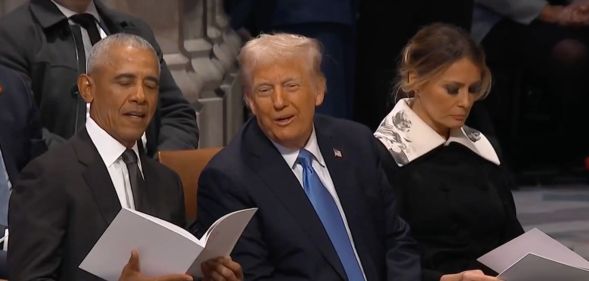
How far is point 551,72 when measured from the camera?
7574 millimetres

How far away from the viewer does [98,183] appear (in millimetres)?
3590

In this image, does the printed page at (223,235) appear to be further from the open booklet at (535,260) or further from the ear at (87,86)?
the open booklet at (535,260)

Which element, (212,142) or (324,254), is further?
(212,142)

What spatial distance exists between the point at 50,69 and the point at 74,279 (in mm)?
1262

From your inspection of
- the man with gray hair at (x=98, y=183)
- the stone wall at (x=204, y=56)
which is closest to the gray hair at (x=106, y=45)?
the man with gray hair at (x=98, y=183)

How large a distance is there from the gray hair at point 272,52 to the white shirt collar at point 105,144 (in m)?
0.52

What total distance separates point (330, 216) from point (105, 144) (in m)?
0.74

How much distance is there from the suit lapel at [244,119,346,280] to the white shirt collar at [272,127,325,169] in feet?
0.11

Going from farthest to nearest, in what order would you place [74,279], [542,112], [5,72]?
1. [542,112]
2. [5,72]
3. [74,279]

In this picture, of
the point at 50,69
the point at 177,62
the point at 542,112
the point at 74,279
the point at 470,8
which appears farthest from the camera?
the point at 542,112

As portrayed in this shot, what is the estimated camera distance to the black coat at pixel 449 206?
4.35 metres

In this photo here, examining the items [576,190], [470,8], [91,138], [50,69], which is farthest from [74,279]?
[576,190]

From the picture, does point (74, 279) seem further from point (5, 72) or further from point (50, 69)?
point (50, 69)

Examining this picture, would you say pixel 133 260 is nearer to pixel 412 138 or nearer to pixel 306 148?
pixel 306 148
